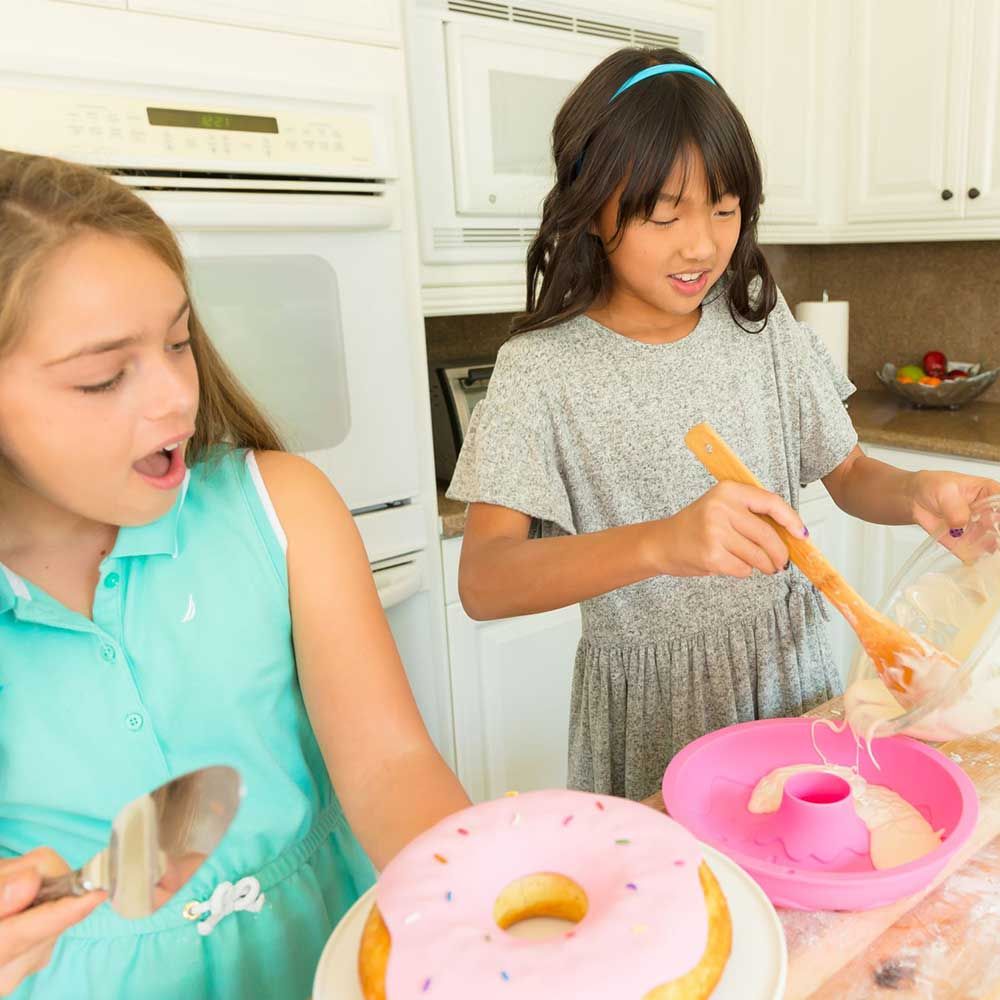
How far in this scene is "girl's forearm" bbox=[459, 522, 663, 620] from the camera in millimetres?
838

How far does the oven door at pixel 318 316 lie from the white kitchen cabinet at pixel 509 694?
0.26m

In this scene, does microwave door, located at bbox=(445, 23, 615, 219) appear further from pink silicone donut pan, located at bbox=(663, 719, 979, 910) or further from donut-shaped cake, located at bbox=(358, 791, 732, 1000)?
donut-shaped cake, located at bbox=(358, 791, 732, 1000)

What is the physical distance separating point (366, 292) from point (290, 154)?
24 cm

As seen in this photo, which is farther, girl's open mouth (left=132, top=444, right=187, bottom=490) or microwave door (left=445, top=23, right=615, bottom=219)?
microwave door (left=445, top=23, right=615, bottom=219)

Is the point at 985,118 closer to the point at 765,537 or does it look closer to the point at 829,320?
the point at 829,320

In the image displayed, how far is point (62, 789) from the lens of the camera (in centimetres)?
71

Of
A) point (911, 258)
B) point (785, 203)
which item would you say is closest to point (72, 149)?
point (785, 203)

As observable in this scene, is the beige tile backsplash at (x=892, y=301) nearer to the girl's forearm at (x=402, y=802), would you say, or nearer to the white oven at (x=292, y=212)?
the white oven at (x=292, y=212)

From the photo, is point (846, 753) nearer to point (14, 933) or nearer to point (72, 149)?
point (14, 933)

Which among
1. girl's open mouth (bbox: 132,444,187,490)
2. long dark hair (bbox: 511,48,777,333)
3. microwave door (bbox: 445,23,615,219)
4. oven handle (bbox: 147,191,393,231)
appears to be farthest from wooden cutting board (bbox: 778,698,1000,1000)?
microwave door (bbox: 445,23,615,219)

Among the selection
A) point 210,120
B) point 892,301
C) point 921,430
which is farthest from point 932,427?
point 210,120

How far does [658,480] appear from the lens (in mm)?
1062

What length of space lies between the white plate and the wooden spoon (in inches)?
9.1

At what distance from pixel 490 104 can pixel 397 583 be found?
0.92 m
